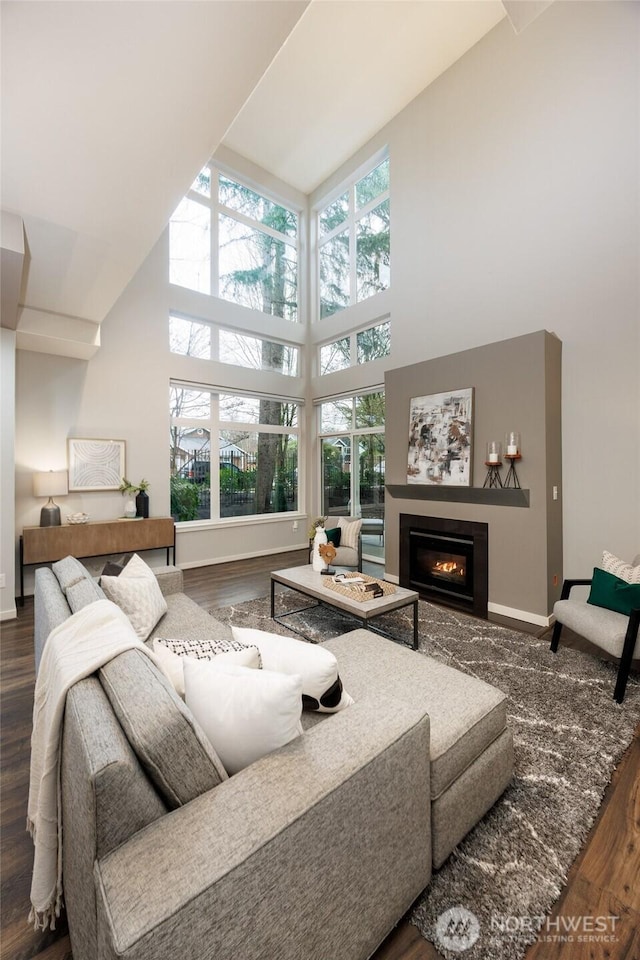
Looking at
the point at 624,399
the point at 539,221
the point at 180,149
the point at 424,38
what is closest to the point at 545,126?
the point at 539,221

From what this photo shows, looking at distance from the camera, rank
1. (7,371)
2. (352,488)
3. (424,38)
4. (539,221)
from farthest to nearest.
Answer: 1. (352,488)
2. (424,38)
3. (539,221)
4. (7,371)

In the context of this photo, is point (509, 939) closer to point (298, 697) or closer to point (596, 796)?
point (596, 796)

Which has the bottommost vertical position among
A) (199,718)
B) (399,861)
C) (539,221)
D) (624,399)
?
(399,861)

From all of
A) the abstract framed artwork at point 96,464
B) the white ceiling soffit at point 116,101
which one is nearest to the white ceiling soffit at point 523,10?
the white ceiling soffit at point 116,101

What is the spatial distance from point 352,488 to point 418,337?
2482mm

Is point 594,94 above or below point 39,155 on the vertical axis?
above

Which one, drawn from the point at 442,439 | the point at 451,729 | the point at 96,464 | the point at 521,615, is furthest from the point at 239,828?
the point at 96,464

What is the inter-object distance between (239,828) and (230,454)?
557cm

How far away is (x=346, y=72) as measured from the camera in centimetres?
485

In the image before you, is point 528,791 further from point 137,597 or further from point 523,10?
point 523,10

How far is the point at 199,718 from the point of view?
1.10 m

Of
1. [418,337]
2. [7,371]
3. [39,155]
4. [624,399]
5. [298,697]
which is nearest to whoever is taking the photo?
[298,697]

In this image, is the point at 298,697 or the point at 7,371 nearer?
the point at 298,697

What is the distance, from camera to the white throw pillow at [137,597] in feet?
7.27
